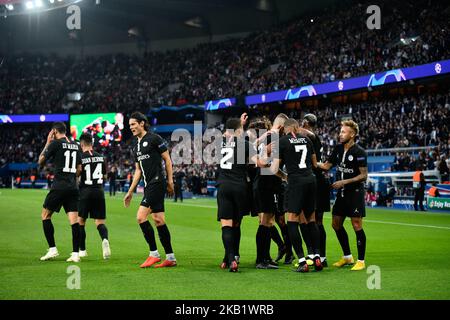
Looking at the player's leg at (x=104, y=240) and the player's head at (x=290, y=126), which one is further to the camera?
the player's leg at (x=104, y=240)

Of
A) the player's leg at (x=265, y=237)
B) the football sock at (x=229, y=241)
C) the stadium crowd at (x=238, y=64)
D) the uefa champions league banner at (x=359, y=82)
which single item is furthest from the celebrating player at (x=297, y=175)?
the stadium crowd at (x=238, y=64)

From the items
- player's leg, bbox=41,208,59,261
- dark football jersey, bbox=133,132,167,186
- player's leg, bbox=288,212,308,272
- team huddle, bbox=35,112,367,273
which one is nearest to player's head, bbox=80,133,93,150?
team huddle, bbox=35,112,367,273

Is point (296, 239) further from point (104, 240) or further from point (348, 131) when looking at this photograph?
point (104, 240)

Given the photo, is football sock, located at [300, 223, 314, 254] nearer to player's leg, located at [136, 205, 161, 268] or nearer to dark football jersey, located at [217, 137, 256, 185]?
dark football jersey, located at [217, 137, 256, 185]

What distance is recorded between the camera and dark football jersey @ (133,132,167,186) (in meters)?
9.33

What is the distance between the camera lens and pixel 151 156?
9375 millimetres

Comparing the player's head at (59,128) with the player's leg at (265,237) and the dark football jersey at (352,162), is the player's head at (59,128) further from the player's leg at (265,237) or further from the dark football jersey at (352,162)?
the dark football jersey at (352,162)

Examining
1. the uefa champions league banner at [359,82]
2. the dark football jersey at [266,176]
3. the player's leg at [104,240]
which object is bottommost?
the player's leg at [104,240]

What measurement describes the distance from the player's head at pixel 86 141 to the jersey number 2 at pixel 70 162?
36 centimetres

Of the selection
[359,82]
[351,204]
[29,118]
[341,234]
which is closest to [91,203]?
[341,234]

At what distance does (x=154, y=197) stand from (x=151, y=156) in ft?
2.28

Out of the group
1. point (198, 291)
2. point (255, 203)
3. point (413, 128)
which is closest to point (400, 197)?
point (413, 128)

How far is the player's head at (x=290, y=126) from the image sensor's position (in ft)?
29.0

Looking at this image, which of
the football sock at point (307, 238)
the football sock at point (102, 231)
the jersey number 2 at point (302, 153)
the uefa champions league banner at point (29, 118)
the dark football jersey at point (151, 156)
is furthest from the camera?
the uefa champions league banner at point (29, 118)
